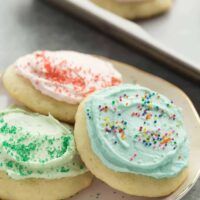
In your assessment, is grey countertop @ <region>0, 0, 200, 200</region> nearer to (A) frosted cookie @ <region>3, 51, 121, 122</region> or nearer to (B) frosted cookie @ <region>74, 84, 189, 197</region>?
(A) frosted cookie @ <region>3, 51, 121, 122</region>

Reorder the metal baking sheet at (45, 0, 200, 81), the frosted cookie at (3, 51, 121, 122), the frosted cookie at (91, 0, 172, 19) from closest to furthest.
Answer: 1. the frosted cookie at (3, 51, 121, 122)
2. the metal baking sheet at (45, 0, 200, 81)
3. the frosted cookie at (91, 0, 172, 19)

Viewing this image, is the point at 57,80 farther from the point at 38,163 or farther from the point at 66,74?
the point at 38,163

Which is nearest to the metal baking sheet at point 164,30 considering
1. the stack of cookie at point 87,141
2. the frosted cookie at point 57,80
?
the frosted cookie at point 57,80

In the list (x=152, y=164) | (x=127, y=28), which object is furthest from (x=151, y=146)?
(x=127, y=28)

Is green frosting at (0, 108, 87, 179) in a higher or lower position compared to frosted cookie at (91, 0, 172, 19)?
lower

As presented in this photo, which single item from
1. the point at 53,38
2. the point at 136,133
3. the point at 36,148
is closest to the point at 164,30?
the point at 53,38

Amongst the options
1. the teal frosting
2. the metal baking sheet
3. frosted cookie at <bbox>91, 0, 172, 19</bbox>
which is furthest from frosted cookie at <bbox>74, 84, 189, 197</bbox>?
frosted cookie at <bbox>91, 0, 172, 19</bbox>

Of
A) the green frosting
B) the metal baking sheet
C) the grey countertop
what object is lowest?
the grey countertop

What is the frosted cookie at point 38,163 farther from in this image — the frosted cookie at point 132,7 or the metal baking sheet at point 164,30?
the frosted cookie at point 132,7
